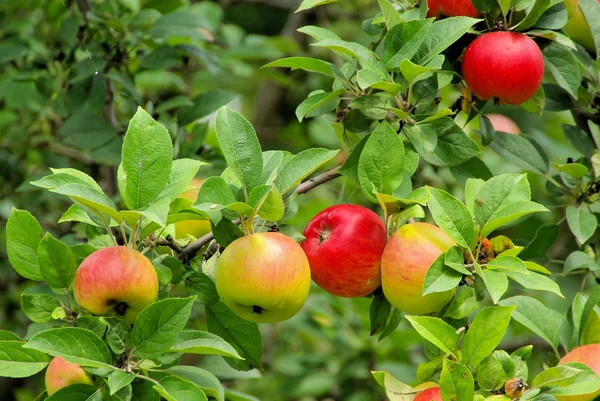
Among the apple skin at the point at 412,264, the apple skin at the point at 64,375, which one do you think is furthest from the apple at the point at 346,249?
the apple skin at the point at 64,375

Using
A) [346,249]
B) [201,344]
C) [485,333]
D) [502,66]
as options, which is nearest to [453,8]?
[502,66]

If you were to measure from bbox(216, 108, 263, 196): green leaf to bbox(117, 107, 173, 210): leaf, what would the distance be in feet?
0.28

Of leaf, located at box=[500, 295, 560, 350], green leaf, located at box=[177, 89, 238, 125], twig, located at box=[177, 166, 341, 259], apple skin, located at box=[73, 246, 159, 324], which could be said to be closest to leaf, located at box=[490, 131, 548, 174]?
leaf, located at box=[500, 295, 560, 350]

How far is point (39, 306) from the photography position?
115cm

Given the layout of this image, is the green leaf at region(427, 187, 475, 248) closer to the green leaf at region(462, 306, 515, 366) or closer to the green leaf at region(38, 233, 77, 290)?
the green leaf at region(462, 306, 515, 366)

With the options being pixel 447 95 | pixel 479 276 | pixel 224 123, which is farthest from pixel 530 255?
pixel 447 95

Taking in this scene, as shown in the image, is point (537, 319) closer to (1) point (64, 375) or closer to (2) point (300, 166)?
(2) point (300, 166)

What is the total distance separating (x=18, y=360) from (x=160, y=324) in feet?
0.65

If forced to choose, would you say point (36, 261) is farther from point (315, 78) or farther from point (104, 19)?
point (315, 78)

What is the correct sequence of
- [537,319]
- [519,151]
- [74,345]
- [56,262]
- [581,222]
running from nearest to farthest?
[74,345] → [56,262] → [537,319] → [581,222] → [519,151]

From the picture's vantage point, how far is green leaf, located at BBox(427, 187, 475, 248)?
1.13 metres

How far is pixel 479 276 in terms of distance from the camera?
1160 millimetres

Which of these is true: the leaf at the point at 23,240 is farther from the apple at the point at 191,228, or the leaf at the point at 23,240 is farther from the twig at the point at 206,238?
the apple at the point at 191,228

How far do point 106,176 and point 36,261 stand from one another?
1053mm
